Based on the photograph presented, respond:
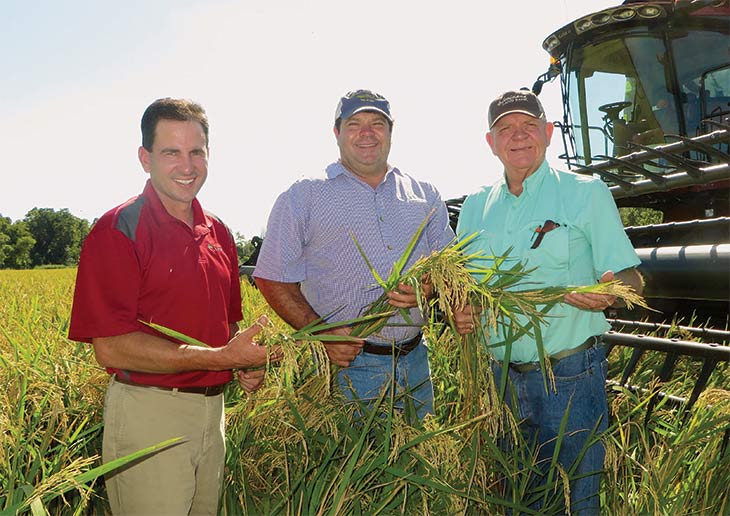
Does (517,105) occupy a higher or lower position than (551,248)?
higher

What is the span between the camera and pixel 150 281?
2.05 metres

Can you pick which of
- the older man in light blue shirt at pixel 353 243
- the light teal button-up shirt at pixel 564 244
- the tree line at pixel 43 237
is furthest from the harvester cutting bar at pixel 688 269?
the tree line at pixel 43 237

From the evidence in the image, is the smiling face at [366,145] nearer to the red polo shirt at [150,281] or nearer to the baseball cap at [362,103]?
the baseball cap at [362,103]

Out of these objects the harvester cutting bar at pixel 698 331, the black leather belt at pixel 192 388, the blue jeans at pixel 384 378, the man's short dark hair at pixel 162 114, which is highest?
the man's short dark hair at pixel 162 114

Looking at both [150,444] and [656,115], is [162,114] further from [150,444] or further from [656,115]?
[656,115]

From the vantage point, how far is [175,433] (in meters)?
2.12

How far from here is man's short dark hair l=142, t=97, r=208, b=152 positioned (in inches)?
85.6

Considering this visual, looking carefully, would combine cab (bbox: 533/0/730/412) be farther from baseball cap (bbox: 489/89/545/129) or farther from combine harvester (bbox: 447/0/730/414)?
baseball cap (bbox: 489/89/545/129)

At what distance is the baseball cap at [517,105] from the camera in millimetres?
2529

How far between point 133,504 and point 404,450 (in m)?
0.86

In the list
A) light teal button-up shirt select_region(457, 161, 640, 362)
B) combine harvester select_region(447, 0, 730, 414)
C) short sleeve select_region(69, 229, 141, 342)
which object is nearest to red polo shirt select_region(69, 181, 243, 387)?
short sleeve select_region(69, 229, 141, 342)

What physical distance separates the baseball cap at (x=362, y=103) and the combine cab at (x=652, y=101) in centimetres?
224

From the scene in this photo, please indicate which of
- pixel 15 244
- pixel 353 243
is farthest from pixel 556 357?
pixel 15 244

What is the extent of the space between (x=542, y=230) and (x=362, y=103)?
38.7 inches
